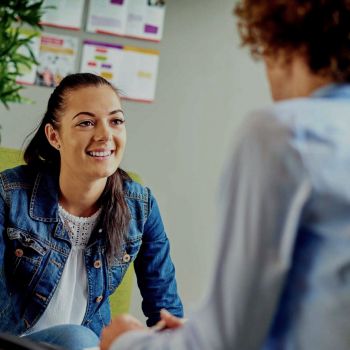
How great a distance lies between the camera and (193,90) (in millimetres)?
3498

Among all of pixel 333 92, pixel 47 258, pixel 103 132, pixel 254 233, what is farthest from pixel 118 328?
pixel 103 132

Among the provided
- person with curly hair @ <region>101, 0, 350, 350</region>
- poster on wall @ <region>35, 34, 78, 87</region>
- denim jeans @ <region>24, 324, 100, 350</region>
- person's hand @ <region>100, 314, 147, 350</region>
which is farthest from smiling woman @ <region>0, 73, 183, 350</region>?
poster on wall @ <region>35, 34, 78, 87</region>

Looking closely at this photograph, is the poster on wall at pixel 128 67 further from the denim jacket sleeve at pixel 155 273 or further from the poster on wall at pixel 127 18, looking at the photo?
the denim jacket sleeve at pixel 155 273

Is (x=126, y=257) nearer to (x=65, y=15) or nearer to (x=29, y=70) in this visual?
(x=29, y=70)

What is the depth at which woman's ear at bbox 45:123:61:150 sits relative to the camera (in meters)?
2.16

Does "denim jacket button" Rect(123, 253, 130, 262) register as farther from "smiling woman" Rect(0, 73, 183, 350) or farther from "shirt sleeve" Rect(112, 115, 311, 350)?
"shirt sleeve" Rect(112, 115, 311, 350)

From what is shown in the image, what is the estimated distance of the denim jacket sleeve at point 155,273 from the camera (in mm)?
2053

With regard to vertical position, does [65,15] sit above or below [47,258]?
above

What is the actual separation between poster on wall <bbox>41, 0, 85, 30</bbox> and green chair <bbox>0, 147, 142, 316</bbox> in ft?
3.95

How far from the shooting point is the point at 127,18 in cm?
347

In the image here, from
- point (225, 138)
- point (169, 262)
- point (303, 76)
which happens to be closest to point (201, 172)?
point (225, 138)

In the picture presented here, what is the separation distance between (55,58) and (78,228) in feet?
5.20

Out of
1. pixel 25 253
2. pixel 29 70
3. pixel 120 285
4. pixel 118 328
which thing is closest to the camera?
pixel 118 328

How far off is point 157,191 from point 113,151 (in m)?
1.43
